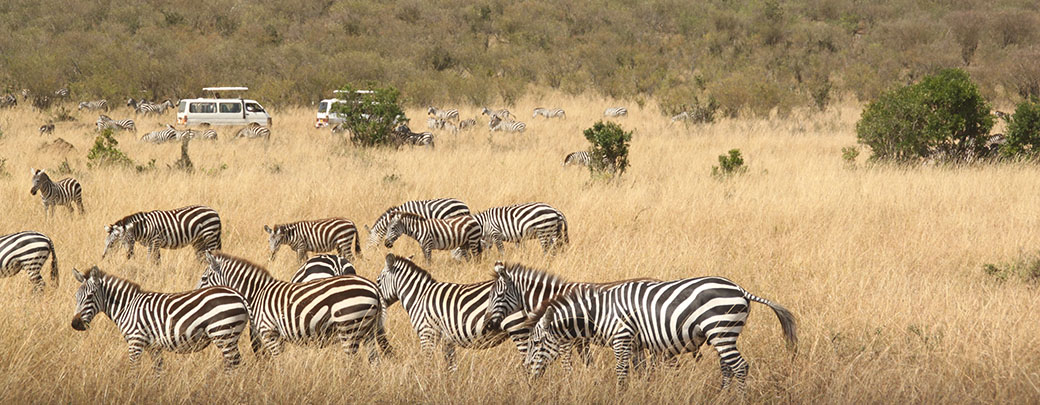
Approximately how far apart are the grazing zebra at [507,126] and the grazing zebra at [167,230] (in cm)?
1528

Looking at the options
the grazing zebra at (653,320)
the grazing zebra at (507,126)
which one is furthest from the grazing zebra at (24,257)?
the grazing zebra at (507,126)

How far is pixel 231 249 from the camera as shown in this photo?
943cm

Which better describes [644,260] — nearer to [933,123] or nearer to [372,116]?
[933,123]

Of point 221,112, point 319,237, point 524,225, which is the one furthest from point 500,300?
point 221,112

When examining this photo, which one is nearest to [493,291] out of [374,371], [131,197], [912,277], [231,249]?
[374,371]

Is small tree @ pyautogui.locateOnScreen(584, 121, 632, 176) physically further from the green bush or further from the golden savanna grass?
the green bush

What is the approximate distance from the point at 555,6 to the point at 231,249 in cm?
5308

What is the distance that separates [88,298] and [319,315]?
5.18ft

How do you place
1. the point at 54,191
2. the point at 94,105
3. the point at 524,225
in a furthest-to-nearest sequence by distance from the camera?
the point at 94,105, the point at 54,191, the point at 524,225

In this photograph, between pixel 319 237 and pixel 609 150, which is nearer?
pixel 319 237

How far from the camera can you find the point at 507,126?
24094mm

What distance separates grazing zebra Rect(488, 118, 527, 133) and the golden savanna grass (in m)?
4.81

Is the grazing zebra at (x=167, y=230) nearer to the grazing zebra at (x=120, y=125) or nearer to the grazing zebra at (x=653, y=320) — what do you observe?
the grazing zebra at (x=653, y=320)

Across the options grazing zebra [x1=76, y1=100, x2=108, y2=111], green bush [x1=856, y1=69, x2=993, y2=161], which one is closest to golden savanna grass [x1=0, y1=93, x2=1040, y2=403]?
green bush [x1=856, y1=69, x2=993, y2=161]
